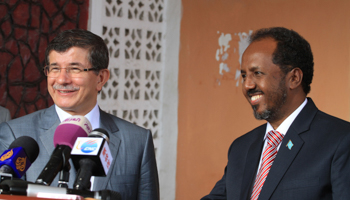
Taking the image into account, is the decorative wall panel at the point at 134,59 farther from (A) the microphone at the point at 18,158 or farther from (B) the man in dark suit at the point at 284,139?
(A) the microphone at the point at 18,158

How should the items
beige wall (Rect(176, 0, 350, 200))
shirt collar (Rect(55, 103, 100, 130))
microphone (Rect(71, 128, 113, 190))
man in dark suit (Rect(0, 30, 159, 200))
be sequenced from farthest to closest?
beige wall (Rect(176, 0, 350, 200)), shirt collar (Rect(55, 103, 100, 130)), man in dark suit (Rect(0, 30, 159, 200)), microphone (Rect(71, 128, 113, 190))

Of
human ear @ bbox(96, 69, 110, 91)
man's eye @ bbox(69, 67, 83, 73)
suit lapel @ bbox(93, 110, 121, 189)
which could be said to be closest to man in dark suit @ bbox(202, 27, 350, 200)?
suit lapel @ bbox(93, 110, 121, 189)

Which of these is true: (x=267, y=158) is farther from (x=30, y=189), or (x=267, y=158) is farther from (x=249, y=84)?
(x=30, y=189)

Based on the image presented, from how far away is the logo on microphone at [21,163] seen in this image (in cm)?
133

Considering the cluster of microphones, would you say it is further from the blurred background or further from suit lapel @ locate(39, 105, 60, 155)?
the blurred background

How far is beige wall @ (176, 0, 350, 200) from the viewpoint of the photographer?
4914 mm

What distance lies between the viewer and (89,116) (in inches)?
88.5

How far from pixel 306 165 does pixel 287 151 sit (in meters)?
0.11

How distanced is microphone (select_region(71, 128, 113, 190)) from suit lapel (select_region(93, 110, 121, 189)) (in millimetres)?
774

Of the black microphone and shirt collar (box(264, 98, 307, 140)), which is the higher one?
shirt collar (box(264, 98, 307, 140))

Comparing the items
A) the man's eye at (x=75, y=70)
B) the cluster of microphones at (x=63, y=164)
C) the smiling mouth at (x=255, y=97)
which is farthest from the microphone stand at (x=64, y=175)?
the smiling mouth at (x=255, y=97)

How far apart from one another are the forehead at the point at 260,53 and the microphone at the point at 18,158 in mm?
1146

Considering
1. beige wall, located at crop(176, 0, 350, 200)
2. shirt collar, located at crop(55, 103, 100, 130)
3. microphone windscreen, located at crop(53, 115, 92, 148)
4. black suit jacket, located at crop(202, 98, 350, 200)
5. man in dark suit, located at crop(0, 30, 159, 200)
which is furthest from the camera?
beige wall, located at crop(176, 0, 350, 200)

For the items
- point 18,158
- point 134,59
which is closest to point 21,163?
point 18,158
